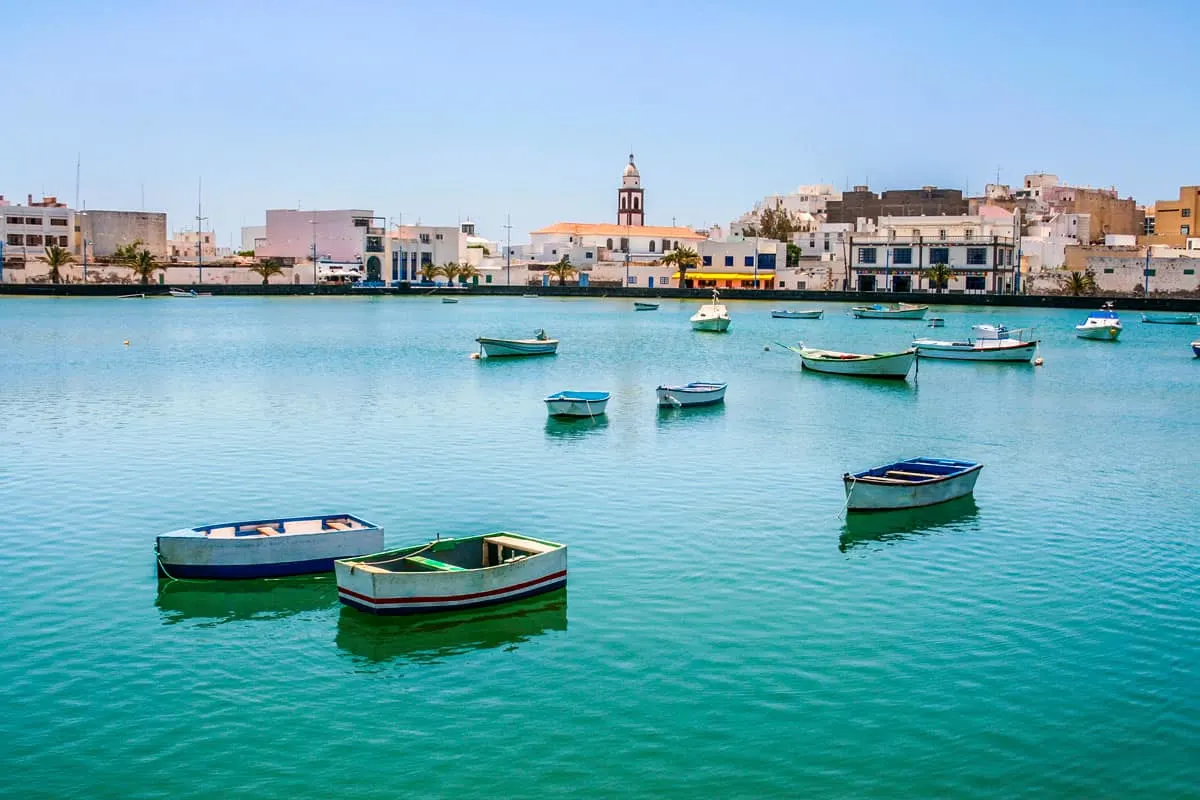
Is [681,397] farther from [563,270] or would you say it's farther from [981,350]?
[563,270]

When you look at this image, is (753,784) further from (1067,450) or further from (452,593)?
(1067,450)

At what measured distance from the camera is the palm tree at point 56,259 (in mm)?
127938

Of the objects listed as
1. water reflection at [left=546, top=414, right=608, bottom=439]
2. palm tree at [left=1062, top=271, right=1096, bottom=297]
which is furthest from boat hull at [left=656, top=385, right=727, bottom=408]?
palm tree at [left=1062, top=271, right=1096, bottom=297]

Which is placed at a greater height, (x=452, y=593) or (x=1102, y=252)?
(x=1102, y=252)

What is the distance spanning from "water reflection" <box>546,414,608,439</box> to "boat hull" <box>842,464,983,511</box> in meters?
11.7

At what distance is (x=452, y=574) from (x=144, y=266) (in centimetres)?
12513

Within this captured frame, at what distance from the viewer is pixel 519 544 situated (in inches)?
763

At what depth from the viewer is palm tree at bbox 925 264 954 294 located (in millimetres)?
122438

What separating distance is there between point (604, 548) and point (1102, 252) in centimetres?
11901

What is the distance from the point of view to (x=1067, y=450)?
3434 centimetres

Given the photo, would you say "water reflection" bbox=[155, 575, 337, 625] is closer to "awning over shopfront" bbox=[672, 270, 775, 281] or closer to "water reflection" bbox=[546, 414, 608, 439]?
"water reflection" bbox=[546, 414, 608, 439]

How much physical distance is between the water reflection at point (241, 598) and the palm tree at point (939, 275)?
364 feet

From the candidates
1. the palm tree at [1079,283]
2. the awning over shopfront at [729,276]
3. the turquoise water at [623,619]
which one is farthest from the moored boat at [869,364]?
the awning over shopfront at [729,276]

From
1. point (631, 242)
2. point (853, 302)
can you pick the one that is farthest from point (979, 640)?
point (631, 242)
